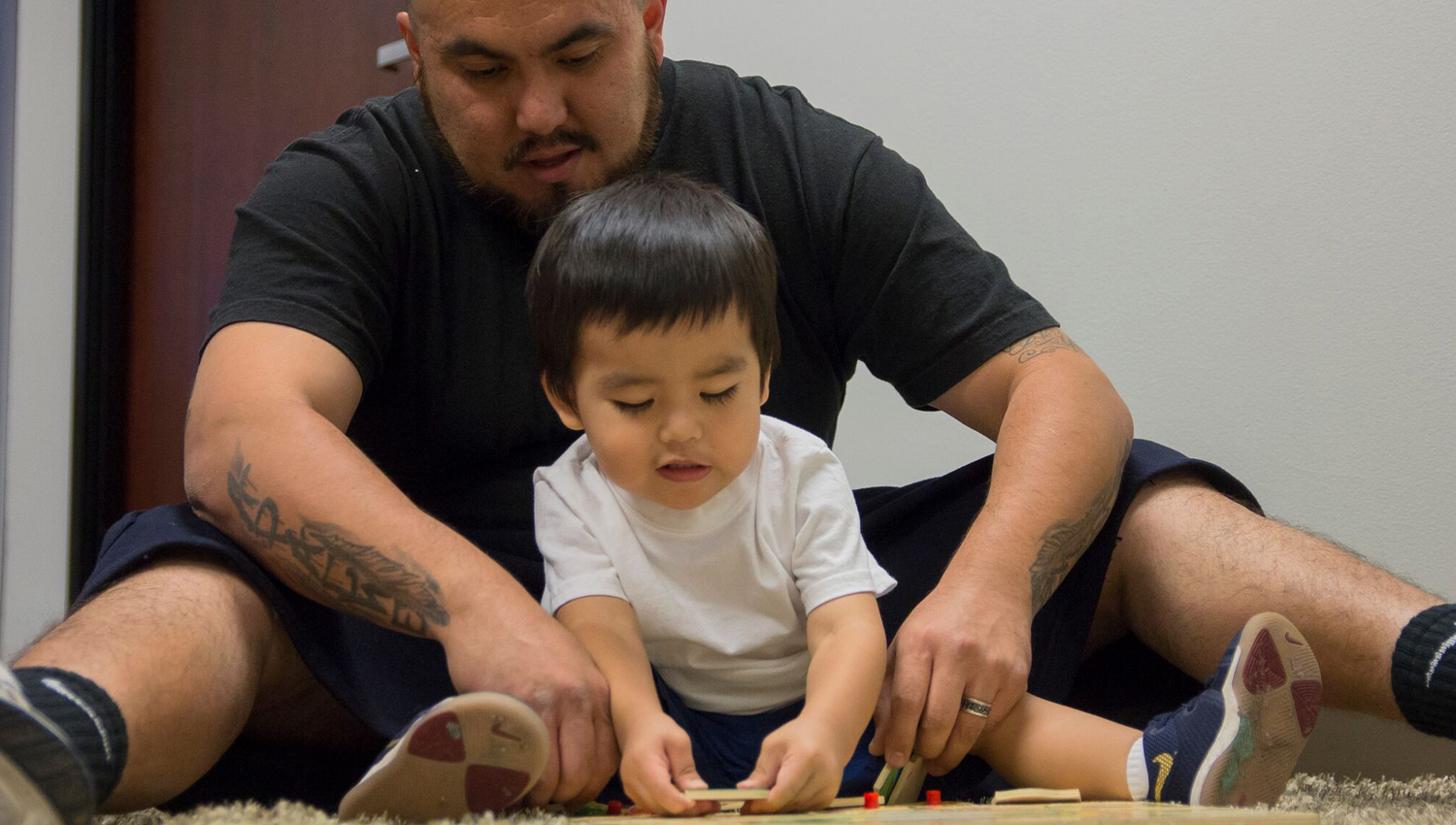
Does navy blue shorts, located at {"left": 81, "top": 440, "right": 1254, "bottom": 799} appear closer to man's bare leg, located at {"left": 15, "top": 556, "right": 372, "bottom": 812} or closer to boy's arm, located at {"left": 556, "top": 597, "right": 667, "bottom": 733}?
man's bare leg, located at {"left": 15, "top": 556, "right": 372, "bottom": 812}

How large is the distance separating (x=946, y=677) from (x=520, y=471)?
0.48 m

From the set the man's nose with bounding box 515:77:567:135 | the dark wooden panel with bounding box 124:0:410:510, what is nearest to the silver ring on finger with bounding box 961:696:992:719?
the man's nose with bounding box 515:77:567:135

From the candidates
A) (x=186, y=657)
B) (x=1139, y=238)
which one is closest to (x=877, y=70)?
(x=1139, y=238)

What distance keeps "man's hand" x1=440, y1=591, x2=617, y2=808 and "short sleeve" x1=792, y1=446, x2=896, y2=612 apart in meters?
0.19

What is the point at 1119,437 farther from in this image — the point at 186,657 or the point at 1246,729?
the point at 186,657

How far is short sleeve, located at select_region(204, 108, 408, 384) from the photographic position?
3.29ft

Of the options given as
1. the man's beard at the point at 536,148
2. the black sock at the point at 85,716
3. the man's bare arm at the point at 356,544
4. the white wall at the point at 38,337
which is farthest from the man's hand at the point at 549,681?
the white wall at the point at 38,337

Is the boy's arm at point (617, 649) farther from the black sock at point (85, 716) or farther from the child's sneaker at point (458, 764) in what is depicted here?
the black sock at point (85, 716)

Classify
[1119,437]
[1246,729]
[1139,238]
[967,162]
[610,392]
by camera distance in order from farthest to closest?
[967,162]
[1139,238]
[1119,437]
[610,392]
[1246,729]

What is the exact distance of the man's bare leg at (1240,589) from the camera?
0.89 meters

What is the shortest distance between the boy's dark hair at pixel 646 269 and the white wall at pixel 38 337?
5.78 feet

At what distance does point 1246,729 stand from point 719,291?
45 cm

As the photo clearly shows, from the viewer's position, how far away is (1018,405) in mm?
1044

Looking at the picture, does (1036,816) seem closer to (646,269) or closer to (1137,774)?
Result: (1137,774)
